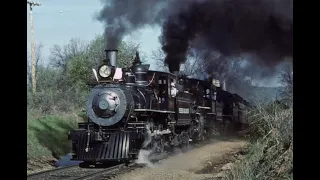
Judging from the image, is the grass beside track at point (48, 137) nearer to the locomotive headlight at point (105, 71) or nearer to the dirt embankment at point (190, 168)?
the locomotive headlight at point (105, 71)

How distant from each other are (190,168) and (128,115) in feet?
7.44

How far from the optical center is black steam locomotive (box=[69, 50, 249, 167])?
12.3 m

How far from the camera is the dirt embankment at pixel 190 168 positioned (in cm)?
1091

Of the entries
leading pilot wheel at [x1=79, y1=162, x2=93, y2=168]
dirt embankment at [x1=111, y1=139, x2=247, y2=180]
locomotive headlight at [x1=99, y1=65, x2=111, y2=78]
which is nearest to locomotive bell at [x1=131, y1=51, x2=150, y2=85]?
locomotive headlight at [x1=99, y1=65, x2=111, y2=78]

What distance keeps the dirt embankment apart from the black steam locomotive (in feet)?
2.18

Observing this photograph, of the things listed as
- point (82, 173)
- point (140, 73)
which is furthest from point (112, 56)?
point (82, 173)

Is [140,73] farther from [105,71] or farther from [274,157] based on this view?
[274,157]

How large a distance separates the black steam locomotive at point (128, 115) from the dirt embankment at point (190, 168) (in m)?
0.66

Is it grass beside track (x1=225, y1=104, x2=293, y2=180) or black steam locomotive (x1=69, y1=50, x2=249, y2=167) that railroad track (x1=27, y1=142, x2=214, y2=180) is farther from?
grass beside track (x1=225, y1=104, x2=293, y2=180)

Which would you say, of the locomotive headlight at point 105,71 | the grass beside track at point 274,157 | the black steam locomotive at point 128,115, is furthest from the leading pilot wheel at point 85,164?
the grass beside track at point 274,157

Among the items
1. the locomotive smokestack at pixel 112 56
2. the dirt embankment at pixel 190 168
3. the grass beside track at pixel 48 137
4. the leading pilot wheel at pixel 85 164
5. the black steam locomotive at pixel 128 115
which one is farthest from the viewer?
the grass beside track at pixel 48 137

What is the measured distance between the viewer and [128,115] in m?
12.6
